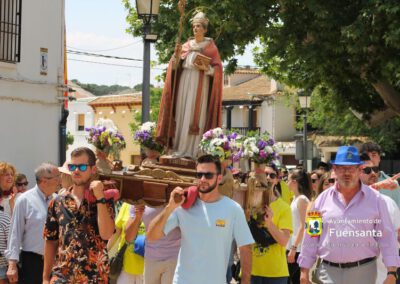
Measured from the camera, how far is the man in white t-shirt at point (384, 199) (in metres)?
7.84

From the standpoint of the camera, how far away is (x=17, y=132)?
20453 millimetres

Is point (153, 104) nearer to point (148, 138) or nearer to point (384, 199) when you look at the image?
point (148, 138)

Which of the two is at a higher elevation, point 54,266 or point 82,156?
point 82,156

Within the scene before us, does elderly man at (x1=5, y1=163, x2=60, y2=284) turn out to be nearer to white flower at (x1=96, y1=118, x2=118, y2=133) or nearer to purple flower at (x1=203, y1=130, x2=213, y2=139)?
white flower at (x1=96, y1=118, x2=118, y2=133)

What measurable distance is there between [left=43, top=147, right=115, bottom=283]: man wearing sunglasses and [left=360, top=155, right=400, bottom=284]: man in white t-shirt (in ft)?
7.91

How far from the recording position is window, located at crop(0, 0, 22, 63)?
64.0ft

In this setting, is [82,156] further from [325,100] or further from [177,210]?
[325,100]

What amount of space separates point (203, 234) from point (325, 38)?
1508 cm

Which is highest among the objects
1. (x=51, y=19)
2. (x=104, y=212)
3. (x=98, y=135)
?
(x=51, y=19)

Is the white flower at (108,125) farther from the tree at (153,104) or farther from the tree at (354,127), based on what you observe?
the tree at (153,104)

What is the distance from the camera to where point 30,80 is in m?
20.5

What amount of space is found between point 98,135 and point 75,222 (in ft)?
6.34

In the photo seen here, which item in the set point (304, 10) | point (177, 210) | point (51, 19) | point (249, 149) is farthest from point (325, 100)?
point (177, 210)

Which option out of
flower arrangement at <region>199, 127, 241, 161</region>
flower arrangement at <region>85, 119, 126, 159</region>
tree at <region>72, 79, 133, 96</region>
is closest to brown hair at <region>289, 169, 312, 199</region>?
flower arrangement at <region>199, 127, 241, 161</region>
